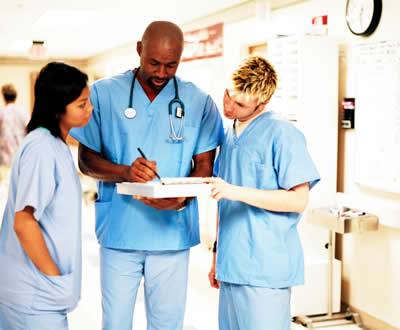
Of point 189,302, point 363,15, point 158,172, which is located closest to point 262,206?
point 158,172

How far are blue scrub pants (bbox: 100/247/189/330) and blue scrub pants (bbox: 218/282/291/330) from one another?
0.78 ft

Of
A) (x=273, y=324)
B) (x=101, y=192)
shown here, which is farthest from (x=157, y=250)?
(x=273, y=324)

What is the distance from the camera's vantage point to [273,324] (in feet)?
5.26

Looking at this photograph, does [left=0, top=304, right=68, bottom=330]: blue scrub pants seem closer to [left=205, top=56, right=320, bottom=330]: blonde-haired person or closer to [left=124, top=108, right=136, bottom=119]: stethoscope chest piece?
[left=205, top=56, right=320, bottom=330]: blonde-haired person

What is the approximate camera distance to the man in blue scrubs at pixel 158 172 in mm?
1766

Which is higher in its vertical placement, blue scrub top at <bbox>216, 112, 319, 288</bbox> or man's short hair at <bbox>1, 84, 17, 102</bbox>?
man's short hair at <bbox>1, 84, 17, 102</bbox>

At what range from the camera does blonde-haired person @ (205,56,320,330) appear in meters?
1.57

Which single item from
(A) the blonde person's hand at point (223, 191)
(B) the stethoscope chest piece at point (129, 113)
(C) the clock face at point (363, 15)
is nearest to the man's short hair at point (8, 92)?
(C) the clock face at point (363, 15)

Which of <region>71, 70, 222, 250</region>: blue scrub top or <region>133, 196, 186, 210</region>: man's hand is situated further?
<region>71, 70, 222, 250</region>: blue scrub top

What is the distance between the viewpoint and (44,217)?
4.42ft

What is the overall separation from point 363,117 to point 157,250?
1962 millimetres

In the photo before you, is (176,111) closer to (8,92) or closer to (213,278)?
(213,278)

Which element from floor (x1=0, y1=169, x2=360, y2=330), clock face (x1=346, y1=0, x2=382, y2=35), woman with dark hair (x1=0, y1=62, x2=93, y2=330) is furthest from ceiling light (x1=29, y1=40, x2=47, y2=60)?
woman with dark hair (x1=0, y1=62, x2=93, y2=330)

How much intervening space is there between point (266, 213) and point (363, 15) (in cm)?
204
